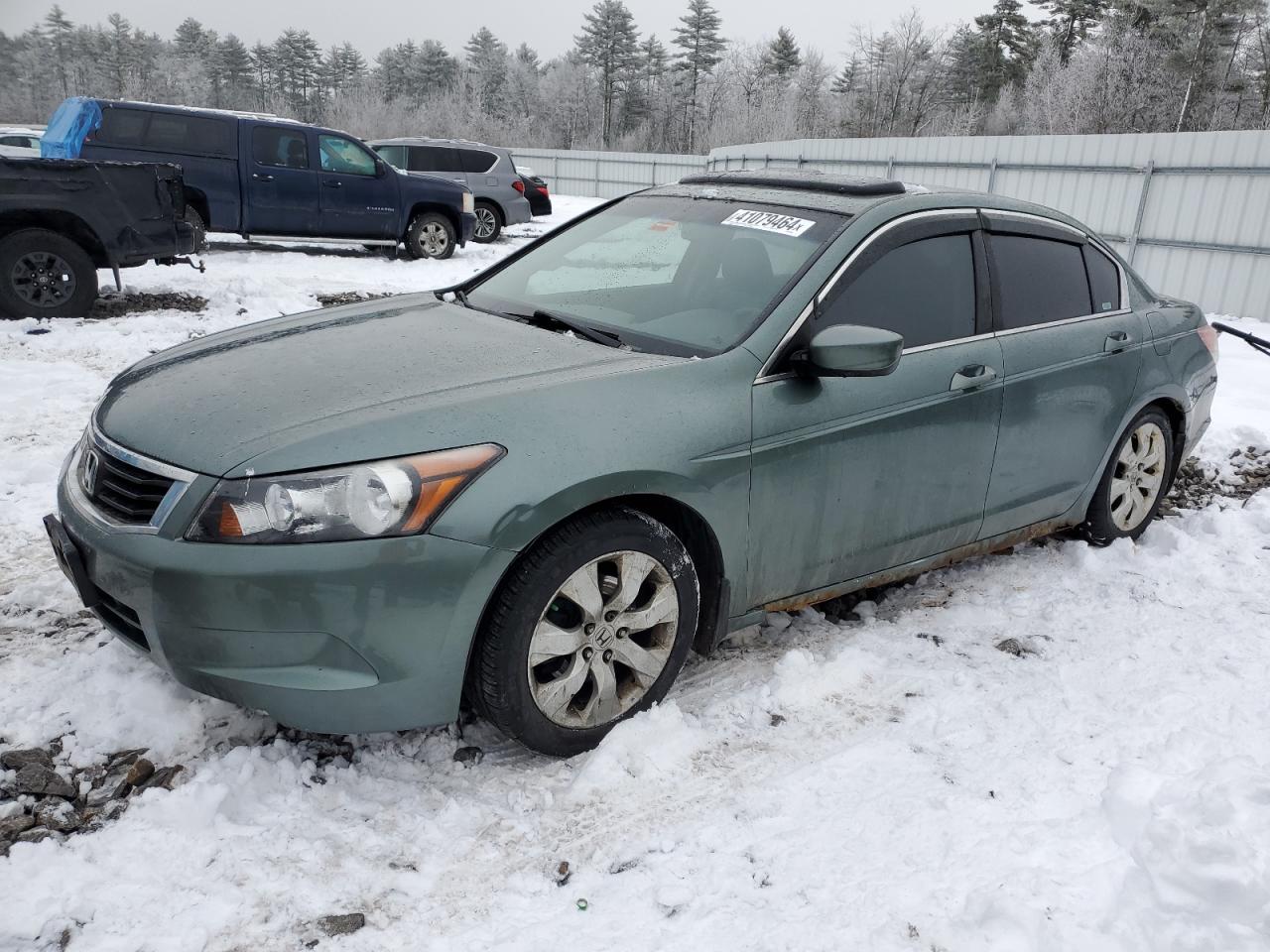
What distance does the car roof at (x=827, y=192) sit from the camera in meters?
3.49

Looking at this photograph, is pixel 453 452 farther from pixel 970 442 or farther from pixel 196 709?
pixel 970 442

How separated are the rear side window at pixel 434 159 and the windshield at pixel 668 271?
47.0 ft

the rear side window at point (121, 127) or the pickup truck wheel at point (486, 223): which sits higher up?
the rear side window at point (121, 127)

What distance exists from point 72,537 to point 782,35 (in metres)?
89.5

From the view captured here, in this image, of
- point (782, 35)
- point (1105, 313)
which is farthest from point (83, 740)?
point (782, 35)

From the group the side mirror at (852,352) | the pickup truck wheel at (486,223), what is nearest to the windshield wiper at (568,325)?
the side mirror at (852,352)

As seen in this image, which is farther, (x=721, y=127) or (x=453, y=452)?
(x=721, y=127)

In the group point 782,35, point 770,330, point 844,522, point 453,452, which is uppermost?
point 782,35

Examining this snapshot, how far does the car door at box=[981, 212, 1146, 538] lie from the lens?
3715 mm

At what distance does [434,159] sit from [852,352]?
Answer: 52.9 feet

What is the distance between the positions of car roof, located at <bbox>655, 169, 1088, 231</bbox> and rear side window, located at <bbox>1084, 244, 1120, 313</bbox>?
213 millimetres

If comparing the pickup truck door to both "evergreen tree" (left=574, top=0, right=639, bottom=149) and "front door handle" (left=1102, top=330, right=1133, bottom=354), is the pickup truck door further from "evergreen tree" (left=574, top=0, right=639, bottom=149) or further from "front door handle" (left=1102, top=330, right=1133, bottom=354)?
"evergreen tree" (left=574, top=0, right=639, bottom=149)

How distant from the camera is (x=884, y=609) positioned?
3.90 m

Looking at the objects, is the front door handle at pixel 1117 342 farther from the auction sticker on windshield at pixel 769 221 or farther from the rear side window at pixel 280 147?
the rear side window at pixel 280 147
